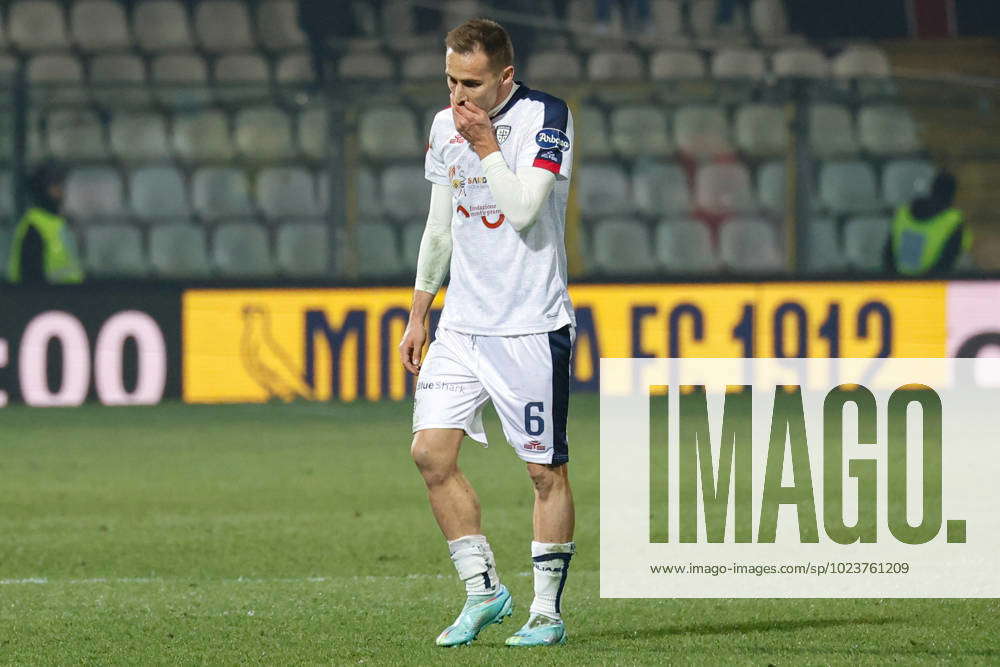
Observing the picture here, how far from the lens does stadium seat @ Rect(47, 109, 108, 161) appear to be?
12.9 meters

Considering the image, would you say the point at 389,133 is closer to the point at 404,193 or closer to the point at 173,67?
the point at 404,193

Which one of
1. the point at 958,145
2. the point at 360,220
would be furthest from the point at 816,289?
the point at 360,220

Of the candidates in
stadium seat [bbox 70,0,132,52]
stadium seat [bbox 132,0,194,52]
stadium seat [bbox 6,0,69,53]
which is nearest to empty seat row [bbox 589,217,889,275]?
stadium seat [bbox 132,0,194,52]

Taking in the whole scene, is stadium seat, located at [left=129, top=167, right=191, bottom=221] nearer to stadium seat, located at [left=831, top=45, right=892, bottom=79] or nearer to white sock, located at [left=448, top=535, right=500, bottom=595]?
stadium seat, located at [left=831, top=45, right=892, bottom=79]

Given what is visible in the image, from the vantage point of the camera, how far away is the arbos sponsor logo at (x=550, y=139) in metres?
4.78

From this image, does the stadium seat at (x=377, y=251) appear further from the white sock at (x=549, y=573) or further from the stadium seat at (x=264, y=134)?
the white sock at (x=549, y=573)

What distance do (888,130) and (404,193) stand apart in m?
3.35

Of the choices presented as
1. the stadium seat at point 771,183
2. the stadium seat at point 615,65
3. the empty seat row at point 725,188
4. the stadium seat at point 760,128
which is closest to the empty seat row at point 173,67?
the stadium seat at point 615,65

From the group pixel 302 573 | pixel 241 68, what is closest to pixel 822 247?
pixel 241 68

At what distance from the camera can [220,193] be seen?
1330 centimetres

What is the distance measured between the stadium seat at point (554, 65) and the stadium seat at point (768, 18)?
6.18 ft

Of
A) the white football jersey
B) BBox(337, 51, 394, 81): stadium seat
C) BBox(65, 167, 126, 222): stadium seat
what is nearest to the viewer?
the white football jersey

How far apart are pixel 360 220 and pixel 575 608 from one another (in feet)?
24.8

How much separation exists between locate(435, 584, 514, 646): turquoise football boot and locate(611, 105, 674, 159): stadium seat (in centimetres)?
848
